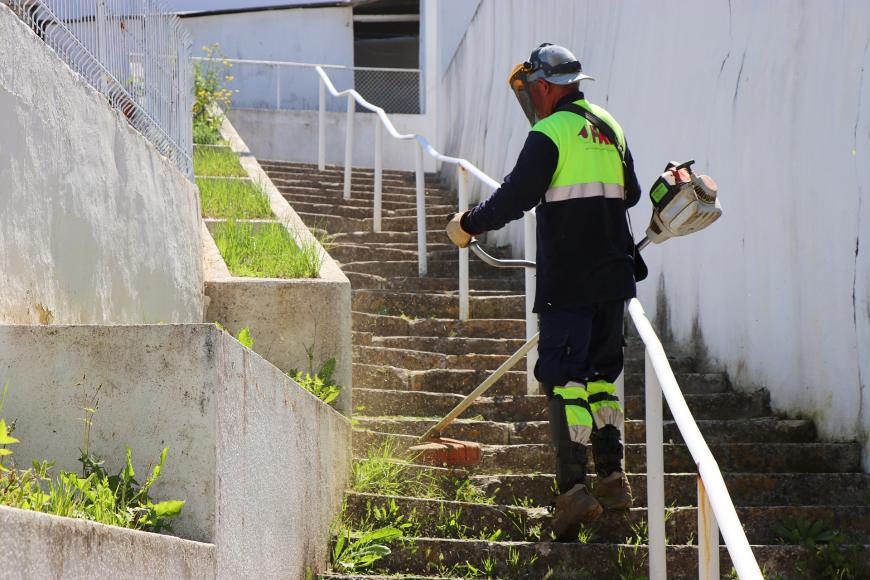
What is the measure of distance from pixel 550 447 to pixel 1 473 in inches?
120

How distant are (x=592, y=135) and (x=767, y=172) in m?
1.65

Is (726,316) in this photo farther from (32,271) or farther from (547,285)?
(32,271)

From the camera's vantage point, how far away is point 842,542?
4.45 meters

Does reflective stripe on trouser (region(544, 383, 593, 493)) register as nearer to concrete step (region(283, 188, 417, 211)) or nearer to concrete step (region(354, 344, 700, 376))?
concrete step (region(354, 344, 700, 376))

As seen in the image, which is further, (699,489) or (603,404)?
(603,404)

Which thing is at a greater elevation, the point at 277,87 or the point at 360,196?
the point at 277,87

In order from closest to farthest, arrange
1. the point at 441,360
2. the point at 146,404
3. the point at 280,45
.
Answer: the point at 146,404 < the point at 441,360 < the point at 280,45

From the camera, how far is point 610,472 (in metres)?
4.50

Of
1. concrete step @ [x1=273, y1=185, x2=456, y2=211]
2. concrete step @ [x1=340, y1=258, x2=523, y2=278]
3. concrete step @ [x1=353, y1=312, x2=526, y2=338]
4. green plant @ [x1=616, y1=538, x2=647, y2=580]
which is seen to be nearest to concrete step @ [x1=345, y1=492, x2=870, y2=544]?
green plant @ [x1=616, y1=538, x2=647, y2=580]

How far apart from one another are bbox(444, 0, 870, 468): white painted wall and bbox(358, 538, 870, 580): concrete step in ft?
2.95

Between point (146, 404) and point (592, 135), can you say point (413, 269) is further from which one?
point (146, 404)

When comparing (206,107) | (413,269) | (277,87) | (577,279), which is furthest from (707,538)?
(277,87)

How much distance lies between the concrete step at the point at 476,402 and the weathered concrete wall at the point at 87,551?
3.12 metres

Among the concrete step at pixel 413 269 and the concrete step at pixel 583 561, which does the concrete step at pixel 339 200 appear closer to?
the concrete step at pixel 413 269
